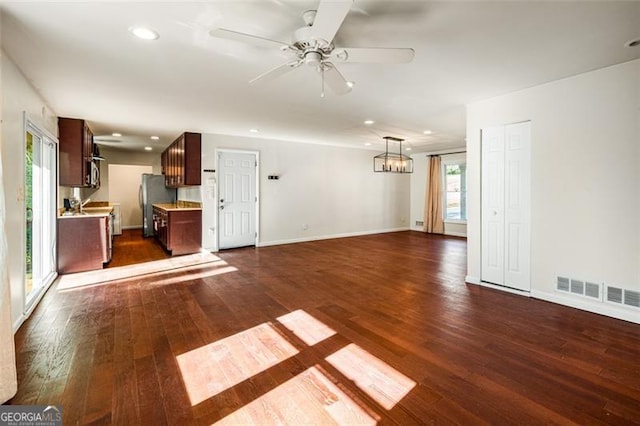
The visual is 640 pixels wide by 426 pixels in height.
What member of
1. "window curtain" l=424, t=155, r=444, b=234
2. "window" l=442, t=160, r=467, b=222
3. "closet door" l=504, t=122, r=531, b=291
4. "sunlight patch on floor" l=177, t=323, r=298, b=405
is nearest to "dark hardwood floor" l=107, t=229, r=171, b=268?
"sunlight patch on floor" l=177, t=323, r=298, b=405

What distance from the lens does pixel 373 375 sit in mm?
2025

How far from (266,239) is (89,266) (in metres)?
3.33

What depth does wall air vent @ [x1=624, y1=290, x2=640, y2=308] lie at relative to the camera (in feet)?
9.32

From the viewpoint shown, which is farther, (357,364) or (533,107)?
(533,107)

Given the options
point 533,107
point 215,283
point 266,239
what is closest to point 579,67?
point 533,107

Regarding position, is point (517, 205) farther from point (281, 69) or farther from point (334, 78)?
point (281, 69)

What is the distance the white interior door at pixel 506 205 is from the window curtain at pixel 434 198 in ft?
17.1

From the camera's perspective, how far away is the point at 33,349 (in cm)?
237

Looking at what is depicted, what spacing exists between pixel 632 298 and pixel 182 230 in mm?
6569

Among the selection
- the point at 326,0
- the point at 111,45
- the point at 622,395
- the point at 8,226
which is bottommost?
the point at 622,395

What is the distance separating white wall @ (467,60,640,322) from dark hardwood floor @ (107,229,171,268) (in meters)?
6.11

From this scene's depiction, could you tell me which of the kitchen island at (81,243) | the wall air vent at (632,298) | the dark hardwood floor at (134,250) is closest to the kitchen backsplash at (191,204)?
the dark hardwood floor at (134,250)

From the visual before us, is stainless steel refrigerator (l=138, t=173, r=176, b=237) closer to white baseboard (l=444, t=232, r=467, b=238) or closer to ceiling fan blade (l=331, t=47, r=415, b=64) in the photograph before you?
ceiling fan blade (l=331, t=47, r=415, b=64)

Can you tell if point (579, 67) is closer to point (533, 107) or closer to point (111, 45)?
point (533, 107)
